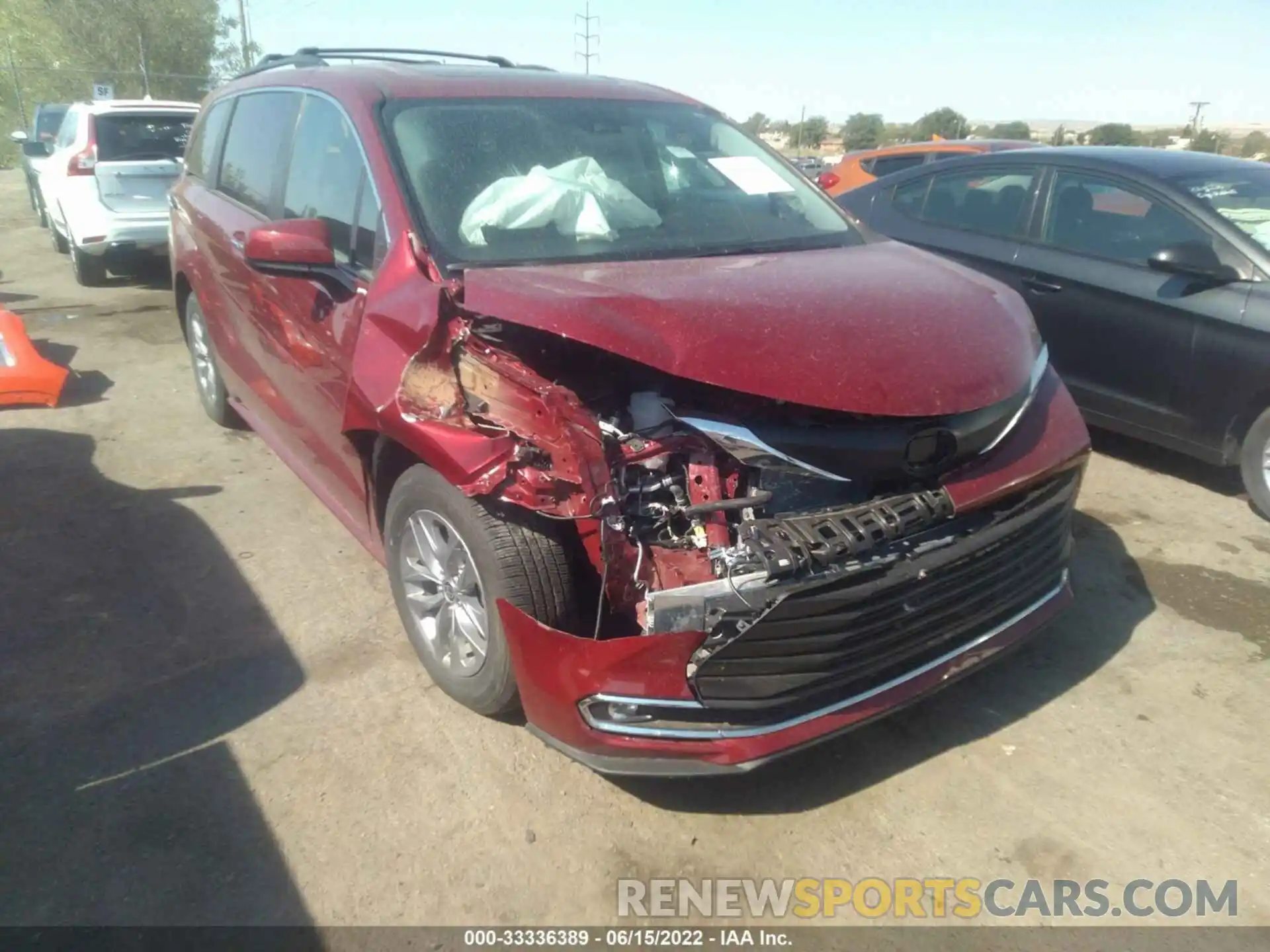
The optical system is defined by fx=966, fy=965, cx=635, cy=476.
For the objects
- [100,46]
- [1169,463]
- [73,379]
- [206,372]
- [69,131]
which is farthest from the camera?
[100,46]

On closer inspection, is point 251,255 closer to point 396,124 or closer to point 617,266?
point 396,124

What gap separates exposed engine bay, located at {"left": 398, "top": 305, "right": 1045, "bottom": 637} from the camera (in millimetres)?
2363

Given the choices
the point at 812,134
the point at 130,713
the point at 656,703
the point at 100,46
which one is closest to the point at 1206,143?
the point at 812,134

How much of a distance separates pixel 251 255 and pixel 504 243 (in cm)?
85

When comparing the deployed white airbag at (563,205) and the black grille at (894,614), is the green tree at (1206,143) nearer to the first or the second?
the deployed white airbag at (563,205)

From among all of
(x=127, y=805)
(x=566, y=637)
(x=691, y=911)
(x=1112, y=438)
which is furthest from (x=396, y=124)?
(x=1112, y=438)

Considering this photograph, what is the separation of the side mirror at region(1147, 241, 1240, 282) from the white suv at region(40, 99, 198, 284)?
813cm

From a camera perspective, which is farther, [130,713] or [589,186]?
[589,186]

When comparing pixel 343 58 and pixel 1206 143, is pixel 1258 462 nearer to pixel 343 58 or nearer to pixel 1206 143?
pixel 343 58

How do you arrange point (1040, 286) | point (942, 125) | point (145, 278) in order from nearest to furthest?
point (1040, 286)
point (145, 278)
point (942, 125)

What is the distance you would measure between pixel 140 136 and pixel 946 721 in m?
9.45

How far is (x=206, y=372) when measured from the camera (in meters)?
5.55

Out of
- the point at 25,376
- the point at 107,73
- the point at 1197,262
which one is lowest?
the point at 25,376

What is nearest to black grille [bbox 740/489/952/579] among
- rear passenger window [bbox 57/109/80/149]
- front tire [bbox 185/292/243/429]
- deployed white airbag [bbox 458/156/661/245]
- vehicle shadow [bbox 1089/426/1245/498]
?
deployed white airbag [bbox 458/156/661/245]
